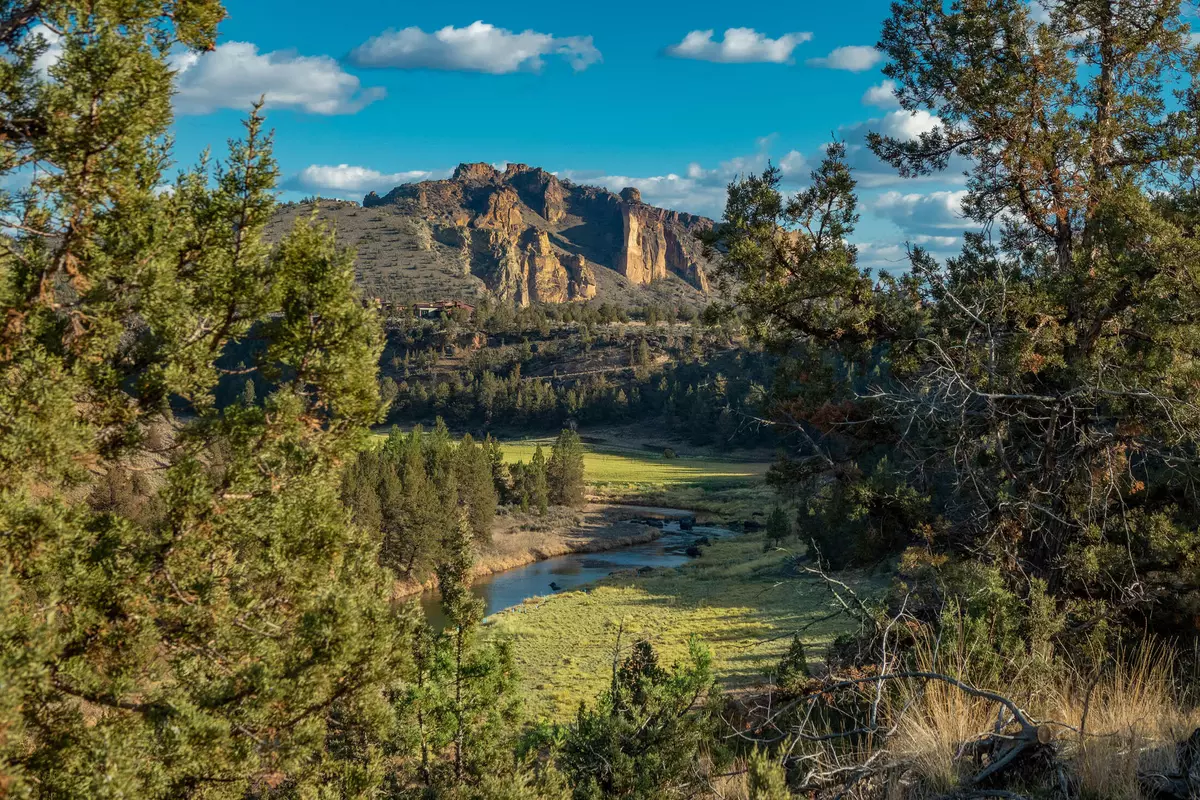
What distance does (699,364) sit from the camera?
12281cm

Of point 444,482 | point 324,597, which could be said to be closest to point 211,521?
point 324,597

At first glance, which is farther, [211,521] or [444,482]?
[444,482]

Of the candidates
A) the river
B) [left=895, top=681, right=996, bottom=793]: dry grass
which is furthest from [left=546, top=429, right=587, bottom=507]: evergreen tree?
[left=895, top=681, right=996, bottom=793]: dry grass

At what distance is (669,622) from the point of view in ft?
118

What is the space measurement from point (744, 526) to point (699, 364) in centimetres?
6023

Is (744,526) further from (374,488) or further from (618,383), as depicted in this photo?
(618,383)

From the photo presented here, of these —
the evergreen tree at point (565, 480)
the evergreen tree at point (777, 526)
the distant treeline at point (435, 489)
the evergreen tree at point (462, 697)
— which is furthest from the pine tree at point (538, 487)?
the evergreen tree at point (462, 697)

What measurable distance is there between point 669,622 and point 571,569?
17505mm

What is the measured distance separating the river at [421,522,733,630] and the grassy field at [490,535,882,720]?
2.58m

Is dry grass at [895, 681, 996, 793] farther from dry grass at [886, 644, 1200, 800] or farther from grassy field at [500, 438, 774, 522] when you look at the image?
grassy field at [500, 438, 774, 522]

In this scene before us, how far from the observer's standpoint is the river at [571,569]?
45.2 meters

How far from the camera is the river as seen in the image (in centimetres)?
4519

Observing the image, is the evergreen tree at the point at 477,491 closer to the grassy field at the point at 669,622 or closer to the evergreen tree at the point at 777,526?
the grassy field at the point at 669,622

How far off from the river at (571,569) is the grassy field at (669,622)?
258 cm
